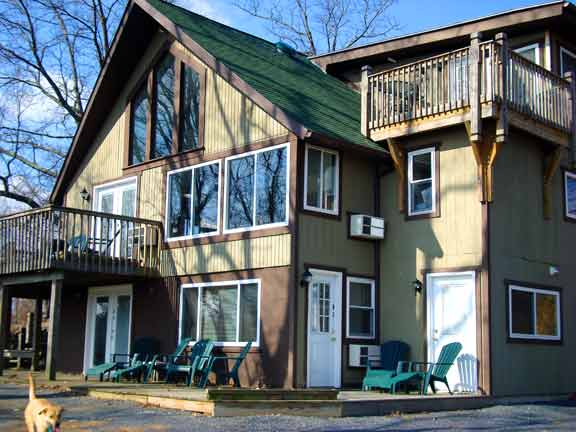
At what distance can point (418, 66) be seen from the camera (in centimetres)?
1518

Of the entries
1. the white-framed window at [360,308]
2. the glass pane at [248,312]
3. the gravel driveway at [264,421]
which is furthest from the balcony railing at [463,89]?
the gravel driveway at [264,421]

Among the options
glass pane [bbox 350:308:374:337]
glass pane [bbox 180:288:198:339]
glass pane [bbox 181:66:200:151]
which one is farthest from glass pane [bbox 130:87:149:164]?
glass pane [bbox 350:308:374:337]

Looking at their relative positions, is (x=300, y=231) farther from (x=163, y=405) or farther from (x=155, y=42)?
(x=155, y=42)

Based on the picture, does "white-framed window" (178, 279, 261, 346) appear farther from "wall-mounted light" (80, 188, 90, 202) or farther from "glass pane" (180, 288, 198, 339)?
"wall-mounted light" (80, 188, 90, 202)

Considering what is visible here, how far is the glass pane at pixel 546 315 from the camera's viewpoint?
15.4 metres

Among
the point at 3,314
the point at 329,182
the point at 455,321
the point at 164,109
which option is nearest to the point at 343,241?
the point at 329,182

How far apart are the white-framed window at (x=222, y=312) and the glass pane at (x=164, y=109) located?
3.50 meters

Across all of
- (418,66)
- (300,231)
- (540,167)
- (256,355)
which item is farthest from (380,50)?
(256,355)

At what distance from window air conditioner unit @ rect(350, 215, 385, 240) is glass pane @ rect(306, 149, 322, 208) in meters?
0.89

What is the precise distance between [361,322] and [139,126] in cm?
739

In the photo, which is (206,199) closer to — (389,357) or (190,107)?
(190,107)

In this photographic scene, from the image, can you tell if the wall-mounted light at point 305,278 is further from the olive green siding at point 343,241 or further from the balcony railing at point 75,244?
the balcony railing at point 75,244

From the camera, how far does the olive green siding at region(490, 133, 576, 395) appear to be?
14297 millimetres

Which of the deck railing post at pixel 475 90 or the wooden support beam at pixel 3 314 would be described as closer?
the deck railing post at pixel 475 90
